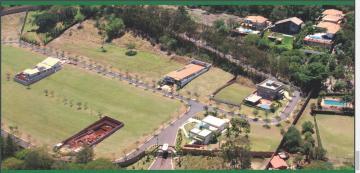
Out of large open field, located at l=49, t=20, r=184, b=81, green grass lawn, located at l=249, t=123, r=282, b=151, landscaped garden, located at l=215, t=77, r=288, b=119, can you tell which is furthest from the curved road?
large open field, located at l=49, t=20, r=184, b=81

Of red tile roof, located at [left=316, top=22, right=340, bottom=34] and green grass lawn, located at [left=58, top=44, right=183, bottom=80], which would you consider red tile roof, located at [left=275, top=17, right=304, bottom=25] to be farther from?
green grass lawn, located at [left=58, top=44, right=183, bottom=80]

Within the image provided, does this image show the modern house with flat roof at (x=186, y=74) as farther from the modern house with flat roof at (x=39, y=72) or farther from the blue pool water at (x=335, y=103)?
the blue pool water at (x=335, y=103)

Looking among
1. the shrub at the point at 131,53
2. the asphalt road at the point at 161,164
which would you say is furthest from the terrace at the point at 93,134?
the shrub at the point at 131,53

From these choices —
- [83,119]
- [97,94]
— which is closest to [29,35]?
[97,94]

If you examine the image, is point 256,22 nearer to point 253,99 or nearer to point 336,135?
point 253,99

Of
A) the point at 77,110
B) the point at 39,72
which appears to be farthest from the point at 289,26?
the point at 39,72
